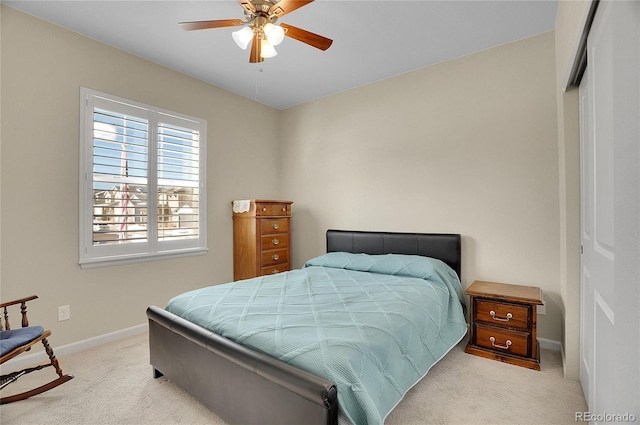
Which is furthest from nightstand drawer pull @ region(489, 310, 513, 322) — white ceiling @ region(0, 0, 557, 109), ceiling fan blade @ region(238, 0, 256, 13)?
ceiling fan blade @ region(238, 0, 256, 13)

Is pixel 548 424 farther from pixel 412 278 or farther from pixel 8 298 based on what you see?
pixel 8 298

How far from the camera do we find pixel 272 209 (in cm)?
401

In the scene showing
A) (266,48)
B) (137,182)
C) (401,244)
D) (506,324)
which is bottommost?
(506,324)

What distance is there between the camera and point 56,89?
2.66 m

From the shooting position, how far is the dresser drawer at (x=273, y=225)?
390 centimetres

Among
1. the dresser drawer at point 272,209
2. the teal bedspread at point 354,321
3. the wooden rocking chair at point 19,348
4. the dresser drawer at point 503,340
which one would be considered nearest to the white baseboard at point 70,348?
the wooden rocking chair at point 19,348

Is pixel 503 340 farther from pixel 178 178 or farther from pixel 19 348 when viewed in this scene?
pixel 178 178

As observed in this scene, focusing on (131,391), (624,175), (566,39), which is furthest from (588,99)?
(131,391)

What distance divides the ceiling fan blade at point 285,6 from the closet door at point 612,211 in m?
1.45

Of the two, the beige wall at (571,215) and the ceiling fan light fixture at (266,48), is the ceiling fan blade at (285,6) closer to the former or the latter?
the ceiling fan light fixture at (266,48)

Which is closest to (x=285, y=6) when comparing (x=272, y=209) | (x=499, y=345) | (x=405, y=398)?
(x=272, y=209)

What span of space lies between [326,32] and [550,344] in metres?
3.32

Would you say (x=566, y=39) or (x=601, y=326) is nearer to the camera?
(x=601, y=326)

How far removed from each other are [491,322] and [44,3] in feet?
14.1
